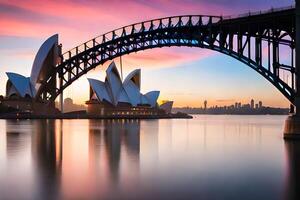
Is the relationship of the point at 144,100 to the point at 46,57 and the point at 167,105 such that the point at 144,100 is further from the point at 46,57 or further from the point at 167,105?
the point at 46,57

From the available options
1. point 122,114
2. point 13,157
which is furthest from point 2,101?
point 13,157

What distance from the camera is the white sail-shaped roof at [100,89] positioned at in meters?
130

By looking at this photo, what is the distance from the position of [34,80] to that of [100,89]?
2583 cm

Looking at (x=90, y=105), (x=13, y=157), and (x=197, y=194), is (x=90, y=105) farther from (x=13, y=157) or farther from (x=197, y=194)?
(x=197, y=194)

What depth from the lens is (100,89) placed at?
132375 mm

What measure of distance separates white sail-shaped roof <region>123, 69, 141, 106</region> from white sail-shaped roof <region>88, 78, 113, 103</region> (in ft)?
23.4

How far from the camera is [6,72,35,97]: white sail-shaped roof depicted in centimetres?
11406

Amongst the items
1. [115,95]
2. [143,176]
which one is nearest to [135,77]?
[115,95]

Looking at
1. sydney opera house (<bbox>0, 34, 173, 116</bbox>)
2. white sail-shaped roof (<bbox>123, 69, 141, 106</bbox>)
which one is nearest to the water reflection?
sydney opera house (<bbox>0, 34, 173, 116</bbox>)

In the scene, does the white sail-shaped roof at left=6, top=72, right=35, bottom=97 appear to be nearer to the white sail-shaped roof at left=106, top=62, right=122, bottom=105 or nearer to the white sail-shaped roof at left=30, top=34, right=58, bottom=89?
the white sail-shaped roof at left=30, top=34, right=58, bottom=89

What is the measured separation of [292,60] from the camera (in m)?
36.3

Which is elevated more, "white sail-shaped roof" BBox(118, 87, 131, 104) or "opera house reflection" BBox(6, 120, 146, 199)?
"white sail-shaped roof" BBox(118, 87, 131, 104)

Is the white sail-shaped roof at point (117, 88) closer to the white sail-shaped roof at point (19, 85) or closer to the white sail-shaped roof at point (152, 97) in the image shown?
the white sail-shaped roof at point (152, 97)

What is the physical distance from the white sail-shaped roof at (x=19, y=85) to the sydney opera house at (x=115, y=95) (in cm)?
2046
